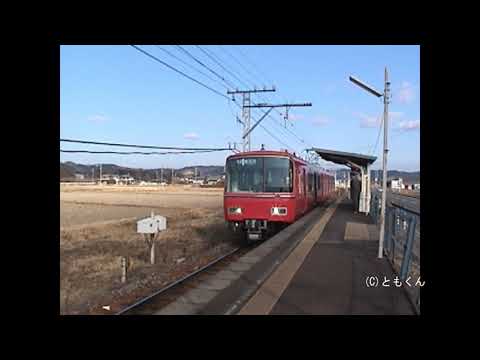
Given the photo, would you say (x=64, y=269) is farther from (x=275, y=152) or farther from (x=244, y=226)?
(x=275, y=152)

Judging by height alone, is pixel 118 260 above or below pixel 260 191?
below

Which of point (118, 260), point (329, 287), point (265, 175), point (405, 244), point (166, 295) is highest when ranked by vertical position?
point (265, 175)

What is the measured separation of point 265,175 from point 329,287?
6719mm

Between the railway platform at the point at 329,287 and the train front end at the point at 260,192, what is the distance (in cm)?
228

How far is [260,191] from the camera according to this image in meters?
13.1

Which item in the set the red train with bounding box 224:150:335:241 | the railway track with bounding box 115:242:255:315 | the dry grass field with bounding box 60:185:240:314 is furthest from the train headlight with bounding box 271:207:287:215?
the railway track with bounding box 115:242:255:315

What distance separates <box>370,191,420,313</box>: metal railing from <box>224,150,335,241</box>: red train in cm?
362

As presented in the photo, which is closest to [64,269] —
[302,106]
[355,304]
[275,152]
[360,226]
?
[275,152]

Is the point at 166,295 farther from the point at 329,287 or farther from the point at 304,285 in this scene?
the point at 329,287

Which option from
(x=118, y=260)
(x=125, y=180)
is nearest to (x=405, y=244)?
(x=118, y=260)

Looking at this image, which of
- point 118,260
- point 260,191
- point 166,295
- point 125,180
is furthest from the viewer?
point 125,180

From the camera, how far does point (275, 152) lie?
1329cm

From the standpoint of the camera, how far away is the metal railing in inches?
249

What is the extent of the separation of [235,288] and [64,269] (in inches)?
223
